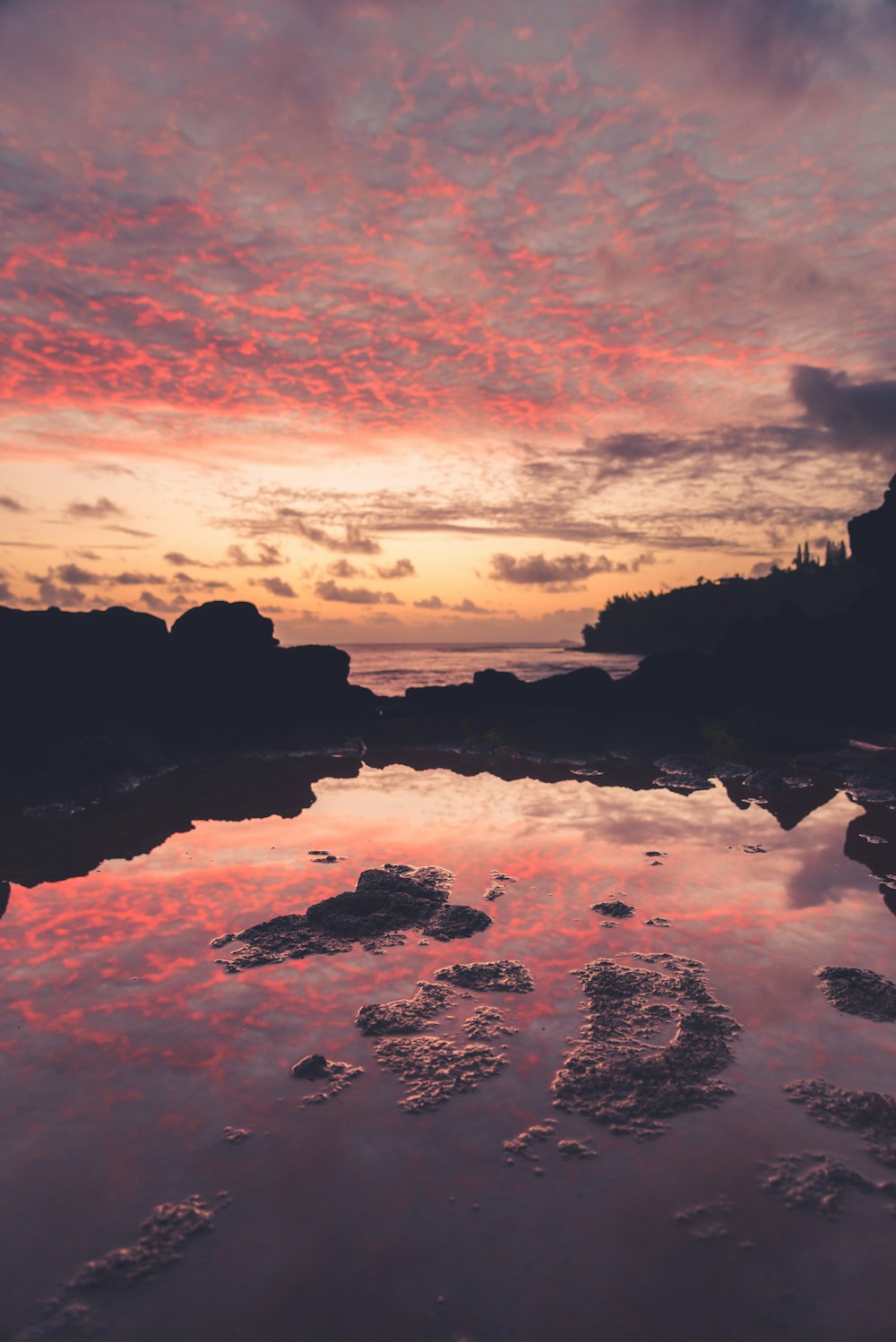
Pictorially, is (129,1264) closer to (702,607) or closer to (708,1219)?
(708,1219)

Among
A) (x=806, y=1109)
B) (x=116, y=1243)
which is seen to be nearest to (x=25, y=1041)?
(x=116, y=1243)

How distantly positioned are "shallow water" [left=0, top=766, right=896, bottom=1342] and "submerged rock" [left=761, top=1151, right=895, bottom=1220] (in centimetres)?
11

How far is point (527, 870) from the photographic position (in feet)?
37.4

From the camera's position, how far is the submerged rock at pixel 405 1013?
685 centimetres

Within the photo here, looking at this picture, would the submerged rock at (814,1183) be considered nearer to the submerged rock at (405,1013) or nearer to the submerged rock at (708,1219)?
the submerged rock at (708,1219)

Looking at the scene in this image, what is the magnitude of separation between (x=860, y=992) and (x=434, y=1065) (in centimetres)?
449

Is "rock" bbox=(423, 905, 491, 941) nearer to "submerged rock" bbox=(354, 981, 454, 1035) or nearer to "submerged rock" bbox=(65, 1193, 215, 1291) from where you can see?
"submerged rock" bbox=(354, 981, 454, 1035)

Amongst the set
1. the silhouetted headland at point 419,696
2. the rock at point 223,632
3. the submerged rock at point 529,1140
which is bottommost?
the submerged rock at point 529,1140

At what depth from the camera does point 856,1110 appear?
217 inches

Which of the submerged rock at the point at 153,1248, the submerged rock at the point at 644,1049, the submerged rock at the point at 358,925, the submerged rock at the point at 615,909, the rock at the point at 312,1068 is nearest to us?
the submerged rock at the point at 153,1248

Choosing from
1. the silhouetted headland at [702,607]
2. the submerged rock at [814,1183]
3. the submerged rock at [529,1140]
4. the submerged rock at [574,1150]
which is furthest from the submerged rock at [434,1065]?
the silhouetted headland at [702,607]

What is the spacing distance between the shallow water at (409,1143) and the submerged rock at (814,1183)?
0.35ft

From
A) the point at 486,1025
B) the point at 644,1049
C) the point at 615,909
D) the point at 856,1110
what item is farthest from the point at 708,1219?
the point at 615,909

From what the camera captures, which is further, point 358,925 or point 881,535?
point 881,535
